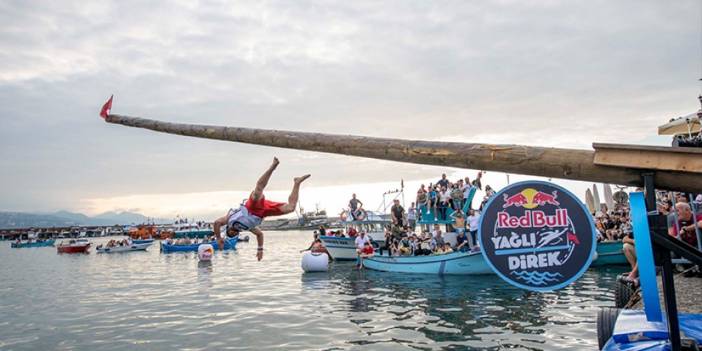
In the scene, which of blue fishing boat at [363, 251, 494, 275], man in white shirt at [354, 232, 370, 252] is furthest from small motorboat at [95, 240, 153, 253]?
blue fishing boat at [363, 251, 494, 275]

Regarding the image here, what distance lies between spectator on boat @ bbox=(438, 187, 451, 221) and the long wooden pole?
22.4 m

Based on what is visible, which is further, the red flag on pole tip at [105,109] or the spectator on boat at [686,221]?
the spectator on boat at [686,221]

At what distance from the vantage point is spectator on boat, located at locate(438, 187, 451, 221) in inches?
1024

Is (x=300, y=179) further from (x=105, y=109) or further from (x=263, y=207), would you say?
(x=105, y=109)

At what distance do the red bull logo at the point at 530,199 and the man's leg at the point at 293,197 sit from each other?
3.25 meters

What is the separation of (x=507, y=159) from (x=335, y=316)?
12.2 m

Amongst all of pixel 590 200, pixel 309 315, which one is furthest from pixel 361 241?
pixel 309 315

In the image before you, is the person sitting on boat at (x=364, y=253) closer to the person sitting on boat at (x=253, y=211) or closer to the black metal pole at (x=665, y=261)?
the person sitting on boat at (x=253, y=211)

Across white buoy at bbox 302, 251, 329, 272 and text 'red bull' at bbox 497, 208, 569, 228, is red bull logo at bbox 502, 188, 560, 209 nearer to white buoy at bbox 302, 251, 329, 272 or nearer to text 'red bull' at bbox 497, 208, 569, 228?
text 'red bull' at bbox 497, 208, 569, 228

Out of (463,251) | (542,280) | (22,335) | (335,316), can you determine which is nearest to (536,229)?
(542,280)

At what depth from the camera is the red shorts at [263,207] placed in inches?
288

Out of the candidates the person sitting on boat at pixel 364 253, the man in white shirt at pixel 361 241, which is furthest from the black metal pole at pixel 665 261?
the man in white shirt at pixel 361 241

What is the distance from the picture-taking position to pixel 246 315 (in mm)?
14953

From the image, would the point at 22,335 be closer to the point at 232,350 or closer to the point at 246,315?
the point at 246,315
